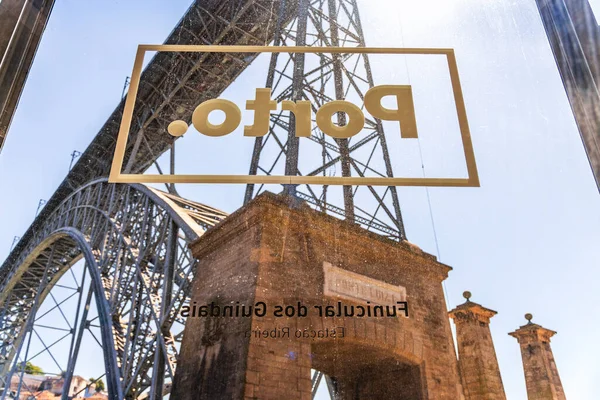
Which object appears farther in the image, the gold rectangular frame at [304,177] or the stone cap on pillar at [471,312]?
the stone cap on pillar at [471,312]

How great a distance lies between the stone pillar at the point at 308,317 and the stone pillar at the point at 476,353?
5.48 ft

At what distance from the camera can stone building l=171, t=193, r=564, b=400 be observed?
5.02 metres

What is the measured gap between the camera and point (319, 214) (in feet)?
19.0

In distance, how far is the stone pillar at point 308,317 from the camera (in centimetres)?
501

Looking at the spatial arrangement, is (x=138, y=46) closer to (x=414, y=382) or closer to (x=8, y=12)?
(x=8, y=12)

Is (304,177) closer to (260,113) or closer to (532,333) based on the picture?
(260,113)

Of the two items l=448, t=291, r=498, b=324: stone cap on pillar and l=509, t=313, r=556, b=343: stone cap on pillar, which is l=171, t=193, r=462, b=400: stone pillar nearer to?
l=448, t=291, r=498, b=324: stone cap on pillar

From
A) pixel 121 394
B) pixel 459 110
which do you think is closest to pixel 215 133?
pixel 459 110

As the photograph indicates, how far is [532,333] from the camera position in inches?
360

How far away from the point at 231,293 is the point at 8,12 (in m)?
3.68

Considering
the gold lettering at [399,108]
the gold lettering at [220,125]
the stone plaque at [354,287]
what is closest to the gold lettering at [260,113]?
the gold lettering at [220,125]

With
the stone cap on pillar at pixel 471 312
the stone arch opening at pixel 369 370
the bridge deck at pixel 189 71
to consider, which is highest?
the bridge deck at pixel 189 71

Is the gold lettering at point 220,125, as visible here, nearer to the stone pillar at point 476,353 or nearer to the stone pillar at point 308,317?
the stone pillar at point 308,317

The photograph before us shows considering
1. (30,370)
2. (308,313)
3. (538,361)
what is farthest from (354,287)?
(30,370)
